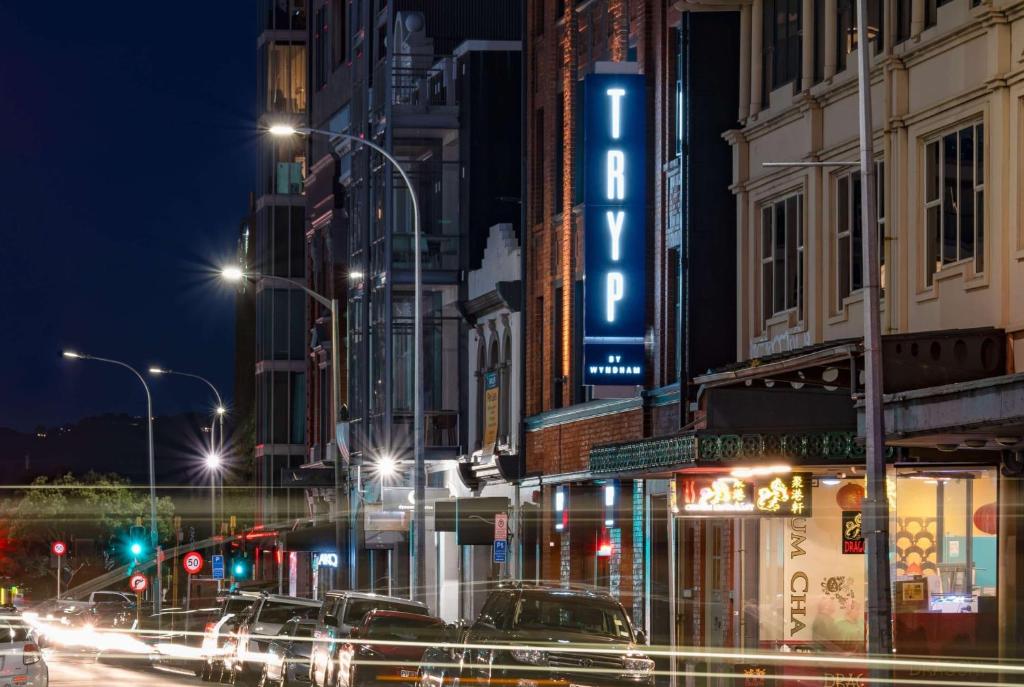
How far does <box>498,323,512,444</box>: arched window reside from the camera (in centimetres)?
4672

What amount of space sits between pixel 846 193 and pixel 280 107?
54.6m

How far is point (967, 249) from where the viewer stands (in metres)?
25.3

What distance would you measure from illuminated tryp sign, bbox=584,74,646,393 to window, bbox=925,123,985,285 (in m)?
9.76

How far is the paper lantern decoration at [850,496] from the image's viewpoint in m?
31.0

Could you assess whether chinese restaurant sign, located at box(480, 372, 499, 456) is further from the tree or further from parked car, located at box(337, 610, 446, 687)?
the tree

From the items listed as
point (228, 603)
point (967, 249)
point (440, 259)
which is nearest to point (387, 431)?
point (440, 259)

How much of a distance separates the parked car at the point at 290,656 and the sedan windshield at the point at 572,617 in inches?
279

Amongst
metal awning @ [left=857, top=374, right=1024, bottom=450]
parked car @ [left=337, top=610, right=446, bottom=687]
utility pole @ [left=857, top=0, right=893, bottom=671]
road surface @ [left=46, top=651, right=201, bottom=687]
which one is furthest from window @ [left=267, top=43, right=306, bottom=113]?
utility pole @ [left=857, top=0, right=893, bottom=671]

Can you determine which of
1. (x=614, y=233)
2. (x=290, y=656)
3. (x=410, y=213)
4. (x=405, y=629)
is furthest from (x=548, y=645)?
(x=410, y=213)

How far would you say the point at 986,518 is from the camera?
26.9 metres

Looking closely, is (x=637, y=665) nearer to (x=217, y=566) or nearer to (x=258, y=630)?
(x=258, y=630)

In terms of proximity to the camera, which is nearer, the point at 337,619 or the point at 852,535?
the point at 337,619

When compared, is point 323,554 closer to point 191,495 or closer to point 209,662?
point 209,662

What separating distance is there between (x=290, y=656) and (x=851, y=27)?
12.9 metres
